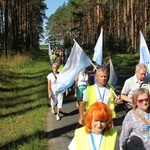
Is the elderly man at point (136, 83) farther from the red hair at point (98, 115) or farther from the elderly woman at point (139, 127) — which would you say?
the red hair at point (98, 115)

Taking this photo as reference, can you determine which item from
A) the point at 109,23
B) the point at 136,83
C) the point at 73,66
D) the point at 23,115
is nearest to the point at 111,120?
the point at 136,83

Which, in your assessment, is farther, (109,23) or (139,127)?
(109,23)

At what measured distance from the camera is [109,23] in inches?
2879

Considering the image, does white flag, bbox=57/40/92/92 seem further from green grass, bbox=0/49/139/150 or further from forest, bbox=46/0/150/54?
forest, bbox=46/0/150/54

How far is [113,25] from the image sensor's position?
228 ft

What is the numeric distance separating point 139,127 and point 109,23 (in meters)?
70.0

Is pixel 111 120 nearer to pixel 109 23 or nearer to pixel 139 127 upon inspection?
pixel 139 127

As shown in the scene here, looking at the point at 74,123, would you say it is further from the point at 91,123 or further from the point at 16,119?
the point at 91,123

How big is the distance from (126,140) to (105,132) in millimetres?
849

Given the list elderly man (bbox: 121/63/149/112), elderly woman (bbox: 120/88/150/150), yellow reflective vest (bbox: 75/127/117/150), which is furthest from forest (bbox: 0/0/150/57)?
yellow reflective vest (bbox: 75/127/117/150)

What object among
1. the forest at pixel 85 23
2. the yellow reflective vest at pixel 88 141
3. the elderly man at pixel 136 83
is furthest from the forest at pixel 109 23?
the yellow reflective vest at pixel 88 141

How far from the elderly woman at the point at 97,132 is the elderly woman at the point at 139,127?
2.31 ft

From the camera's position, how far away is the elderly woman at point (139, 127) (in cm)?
425

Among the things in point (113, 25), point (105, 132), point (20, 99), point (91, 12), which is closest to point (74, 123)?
point (20, 99)
